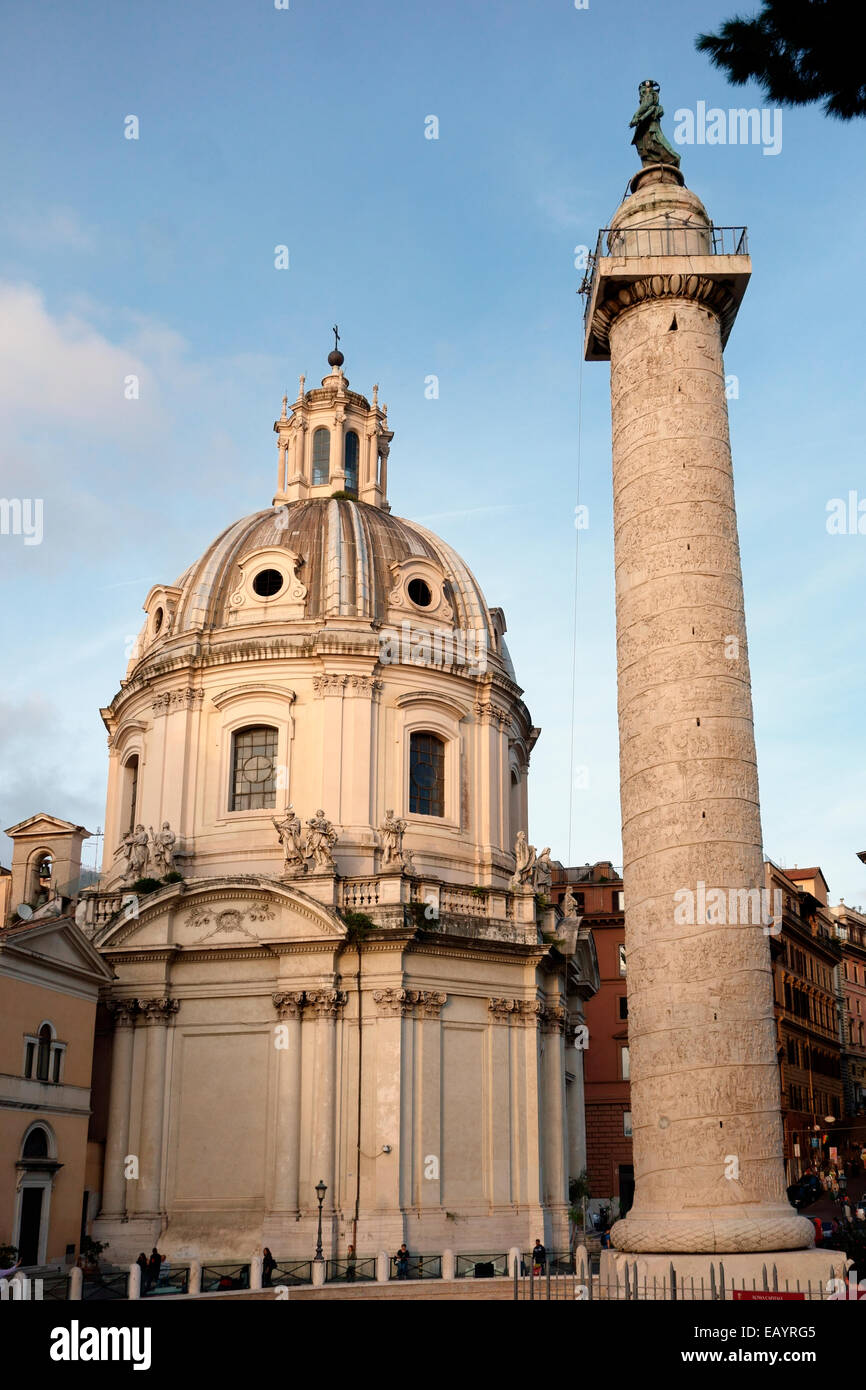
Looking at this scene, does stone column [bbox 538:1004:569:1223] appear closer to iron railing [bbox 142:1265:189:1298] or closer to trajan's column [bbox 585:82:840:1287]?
iron railing [bbox 142:1265:189:1298]

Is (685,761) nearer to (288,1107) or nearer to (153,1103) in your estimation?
(288,1107)

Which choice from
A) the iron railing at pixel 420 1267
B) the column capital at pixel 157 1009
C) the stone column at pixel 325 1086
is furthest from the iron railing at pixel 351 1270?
the column capital at pixel 157 1009

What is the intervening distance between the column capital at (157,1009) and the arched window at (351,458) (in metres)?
20.1

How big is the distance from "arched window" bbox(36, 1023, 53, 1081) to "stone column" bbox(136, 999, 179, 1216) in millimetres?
4117

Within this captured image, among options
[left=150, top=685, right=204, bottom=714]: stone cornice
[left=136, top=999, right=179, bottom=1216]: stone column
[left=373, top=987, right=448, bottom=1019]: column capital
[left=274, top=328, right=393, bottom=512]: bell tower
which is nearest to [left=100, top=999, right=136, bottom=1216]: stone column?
[left=136, top=999, right=179, bottom=1216]: stone column

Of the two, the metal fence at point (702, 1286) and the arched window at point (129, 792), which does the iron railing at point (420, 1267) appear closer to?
the metal fence at point (702, 1286)

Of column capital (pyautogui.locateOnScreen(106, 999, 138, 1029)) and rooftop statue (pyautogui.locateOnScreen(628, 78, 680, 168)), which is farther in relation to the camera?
column capital (pyautogui.locateOnScreen(106, 999, 138, 1029))

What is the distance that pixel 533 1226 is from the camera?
3578 cm

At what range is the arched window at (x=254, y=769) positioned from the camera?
134 ft

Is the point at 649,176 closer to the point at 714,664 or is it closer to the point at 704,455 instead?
the point at 704,455

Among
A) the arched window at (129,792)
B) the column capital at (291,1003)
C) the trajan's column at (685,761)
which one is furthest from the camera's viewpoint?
the arched window at (129,792)

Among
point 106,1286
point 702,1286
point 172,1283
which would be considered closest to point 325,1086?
point 172,1283

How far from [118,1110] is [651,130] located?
2697 cm

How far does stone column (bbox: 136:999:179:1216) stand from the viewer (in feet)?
116
